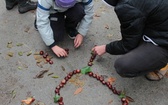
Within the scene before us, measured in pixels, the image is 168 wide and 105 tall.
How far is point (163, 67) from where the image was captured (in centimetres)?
195

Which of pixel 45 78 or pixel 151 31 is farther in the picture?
pixel 45 78

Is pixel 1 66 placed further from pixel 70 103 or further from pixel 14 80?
pixel 70 103

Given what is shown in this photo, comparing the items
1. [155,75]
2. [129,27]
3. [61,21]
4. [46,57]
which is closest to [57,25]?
[61,21]

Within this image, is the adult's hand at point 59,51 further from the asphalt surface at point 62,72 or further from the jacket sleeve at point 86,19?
the jacket sleeve at point 86,19

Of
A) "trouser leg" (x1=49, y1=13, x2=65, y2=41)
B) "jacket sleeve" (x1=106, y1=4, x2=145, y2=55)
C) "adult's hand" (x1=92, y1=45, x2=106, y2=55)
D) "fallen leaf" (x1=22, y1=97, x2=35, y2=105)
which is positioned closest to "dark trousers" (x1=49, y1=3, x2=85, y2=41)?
"trouser leg" (x1=49, y1=13, x2=65, y2=41)

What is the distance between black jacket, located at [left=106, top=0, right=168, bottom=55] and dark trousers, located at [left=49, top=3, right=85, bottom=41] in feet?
1.76

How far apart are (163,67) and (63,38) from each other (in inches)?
37.7

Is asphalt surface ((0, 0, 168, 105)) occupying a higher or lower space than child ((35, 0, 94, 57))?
lower

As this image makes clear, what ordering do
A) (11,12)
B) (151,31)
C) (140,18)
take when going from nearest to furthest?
(140,18), (151,31), (11,12)

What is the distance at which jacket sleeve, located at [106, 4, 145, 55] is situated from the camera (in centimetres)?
159

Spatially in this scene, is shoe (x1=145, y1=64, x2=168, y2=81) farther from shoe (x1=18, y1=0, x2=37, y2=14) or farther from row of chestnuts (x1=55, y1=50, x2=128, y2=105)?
shoe (x1=18, y1=0, x2=37, y2=14)

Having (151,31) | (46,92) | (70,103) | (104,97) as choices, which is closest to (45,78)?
(46,92)

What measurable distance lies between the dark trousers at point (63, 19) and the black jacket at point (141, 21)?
0.54 meters

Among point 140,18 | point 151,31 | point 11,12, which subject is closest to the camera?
point 140,18
